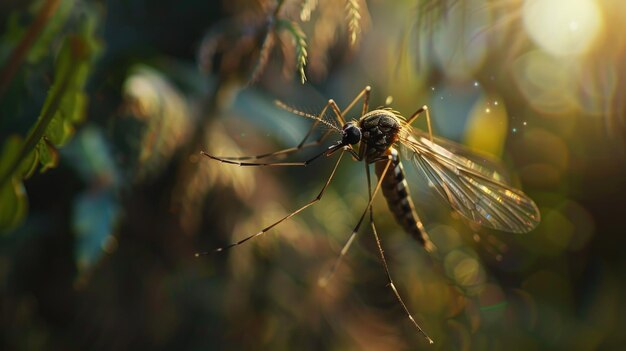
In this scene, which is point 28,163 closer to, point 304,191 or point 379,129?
point 379,129

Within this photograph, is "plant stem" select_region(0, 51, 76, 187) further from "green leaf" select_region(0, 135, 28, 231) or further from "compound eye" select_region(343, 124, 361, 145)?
"compound eye" select_region(343, 124, 361, 145)

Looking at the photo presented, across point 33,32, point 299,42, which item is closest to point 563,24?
point 299,42

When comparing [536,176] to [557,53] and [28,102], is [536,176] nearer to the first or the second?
[557,53]

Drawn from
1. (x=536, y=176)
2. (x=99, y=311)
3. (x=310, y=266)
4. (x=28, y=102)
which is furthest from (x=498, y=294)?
(x=28, y=102)

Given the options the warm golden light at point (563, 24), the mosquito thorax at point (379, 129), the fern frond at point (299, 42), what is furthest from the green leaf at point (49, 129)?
the warm golden light at point (563, 24)

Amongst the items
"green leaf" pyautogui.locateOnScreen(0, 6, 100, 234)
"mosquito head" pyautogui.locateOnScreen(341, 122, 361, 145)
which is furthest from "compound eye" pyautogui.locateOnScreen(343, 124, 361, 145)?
"green leaf" pyautogui.locateOnScreen(0, 6, 100, 234)

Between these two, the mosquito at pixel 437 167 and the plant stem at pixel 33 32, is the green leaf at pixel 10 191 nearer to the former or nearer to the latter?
the plant stem at pixel 33 32
